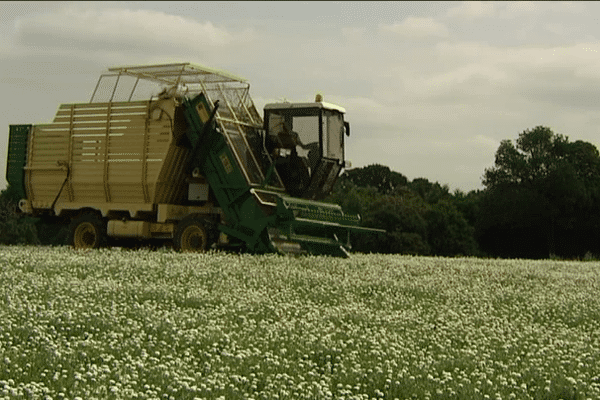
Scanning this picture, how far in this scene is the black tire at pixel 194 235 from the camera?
24.4m

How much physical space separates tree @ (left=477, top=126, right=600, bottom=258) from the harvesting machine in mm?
39401

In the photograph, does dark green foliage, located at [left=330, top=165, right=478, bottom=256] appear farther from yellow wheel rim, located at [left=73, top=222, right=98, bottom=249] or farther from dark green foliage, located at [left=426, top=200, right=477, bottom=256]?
yellow wheel rim, located at [left=73, top=222, right=98, bottom=249]

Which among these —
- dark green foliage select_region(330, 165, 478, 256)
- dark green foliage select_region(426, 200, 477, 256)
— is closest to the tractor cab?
dark green foliage select_region(330, 165, 478, 256)

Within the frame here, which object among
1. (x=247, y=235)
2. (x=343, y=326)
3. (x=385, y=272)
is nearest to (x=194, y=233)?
(x=247, y=235)

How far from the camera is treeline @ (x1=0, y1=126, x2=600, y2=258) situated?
5406 cm

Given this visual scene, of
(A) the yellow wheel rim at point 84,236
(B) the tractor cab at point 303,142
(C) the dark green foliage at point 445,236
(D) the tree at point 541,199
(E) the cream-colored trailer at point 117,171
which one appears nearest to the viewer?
(E) the cream-colored trailer at point 117,171

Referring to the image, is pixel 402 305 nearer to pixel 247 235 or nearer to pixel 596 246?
pixel 247 235

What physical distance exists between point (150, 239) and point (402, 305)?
45.7 ft

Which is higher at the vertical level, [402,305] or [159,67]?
[159,67]

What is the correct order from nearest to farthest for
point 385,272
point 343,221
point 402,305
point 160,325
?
1. point 160,325
2. point 402,305
3. point 385,272
4. point 343,221

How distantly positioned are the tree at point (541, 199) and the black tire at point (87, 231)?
41902 millimetres

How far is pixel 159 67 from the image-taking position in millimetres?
26078

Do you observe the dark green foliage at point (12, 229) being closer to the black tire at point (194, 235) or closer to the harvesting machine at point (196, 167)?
the harvesting machine at point (196, 167)

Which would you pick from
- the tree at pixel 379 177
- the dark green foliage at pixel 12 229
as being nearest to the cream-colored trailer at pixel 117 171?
the dark green foliage at pixel 12 229
